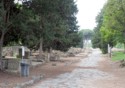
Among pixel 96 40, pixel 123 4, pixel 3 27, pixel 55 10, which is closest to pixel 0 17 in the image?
pixel 3 27

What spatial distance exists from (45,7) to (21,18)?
2.52m

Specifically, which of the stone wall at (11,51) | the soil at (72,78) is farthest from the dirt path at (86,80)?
the stone wall at (11,51)

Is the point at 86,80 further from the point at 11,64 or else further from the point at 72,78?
the point at 11,64

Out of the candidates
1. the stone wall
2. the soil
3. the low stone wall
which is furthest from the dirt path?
the stone wall

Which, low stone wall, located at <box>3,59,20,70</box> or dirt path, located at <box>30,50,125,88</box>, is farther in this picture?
low stone wall, located at <box>3,59,20,70</box>

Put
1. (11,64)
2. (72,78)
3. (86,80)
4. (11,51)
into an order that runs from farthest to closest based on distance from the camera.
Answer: (11,51) → (11,64) → (72,78) → (86,80)

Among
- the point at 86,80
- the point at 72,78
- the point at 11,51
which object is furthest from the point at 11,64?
the point at 11,51

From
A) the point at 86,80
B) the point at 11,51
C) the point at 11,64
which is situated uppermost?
the point at 11,51

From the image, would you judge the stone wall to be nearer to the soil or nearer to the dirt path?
the soil

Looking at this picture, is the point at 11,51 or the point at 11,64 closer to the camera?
the point at 11,64

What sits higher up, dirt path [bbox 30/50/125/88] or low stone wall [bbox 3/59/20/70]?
low stone wall [bbox 3/59/20/70]

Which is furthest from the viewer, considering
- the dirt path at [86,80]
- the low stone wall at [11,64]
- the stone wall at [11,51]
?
the stone wall at [11,51]

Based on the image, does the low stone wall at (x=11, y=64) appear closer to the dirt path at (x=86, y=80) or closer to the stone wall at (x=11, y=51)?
the dirt path at (x=86, y=80)

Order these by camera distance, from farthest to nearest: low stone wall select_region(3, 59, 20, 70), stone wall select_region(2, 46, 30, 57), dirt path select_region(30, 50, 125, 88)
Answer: stone wall select_region(2, 46, 30, 57), low stone wall select_region(3, 59, 20, 70), dirt path select_region(30, 50, 125, 88)
